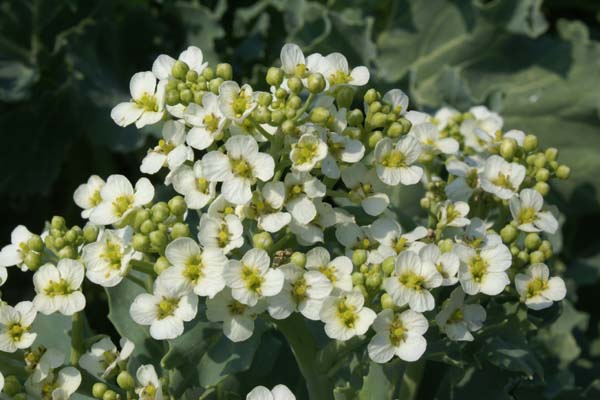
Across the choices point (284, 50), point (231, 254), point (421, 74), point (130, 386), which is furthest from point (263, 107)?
point (421, 74)

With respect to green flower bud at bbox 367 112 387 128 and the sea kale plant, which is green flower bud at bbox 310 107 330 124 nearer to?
the sea kale plant

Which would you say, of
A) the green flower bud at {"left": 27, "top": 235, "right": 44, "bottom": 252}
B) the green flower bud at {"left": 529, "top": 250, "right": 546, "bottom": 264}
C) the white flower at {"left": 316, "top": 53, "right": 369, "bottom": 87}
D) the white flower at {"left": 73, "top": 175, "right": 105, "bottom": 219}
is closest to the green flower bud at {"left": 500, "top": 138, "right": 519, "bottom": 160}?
the green flower bud at {"left": 529, "top": 250, "right": 546, "bottom": 264}

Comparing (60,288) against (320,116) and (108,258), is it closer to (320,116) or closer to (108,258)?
(108,258)

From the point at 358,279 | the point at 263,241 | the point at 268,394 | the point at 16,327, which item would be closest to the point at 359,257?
the point at 358,279

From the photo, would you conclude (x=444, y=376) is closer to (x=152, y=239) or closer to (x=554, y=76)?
(x=152, y=239)

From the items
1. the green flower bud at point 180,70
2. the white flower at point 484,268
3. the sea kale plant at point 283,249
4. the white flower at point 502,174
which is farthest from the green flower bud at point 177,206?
the white flower at point 502,174
